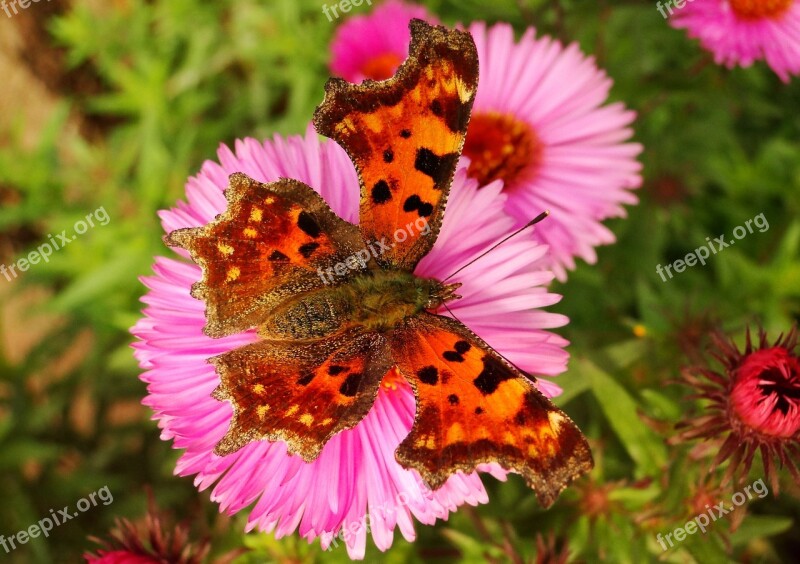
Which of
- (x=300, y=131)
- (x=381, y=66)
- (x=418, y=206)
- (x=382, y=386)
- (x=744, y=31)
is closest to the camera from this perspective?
(x=418, y=206)

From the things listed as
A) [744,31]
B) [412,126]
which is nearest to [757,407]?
[412,126]

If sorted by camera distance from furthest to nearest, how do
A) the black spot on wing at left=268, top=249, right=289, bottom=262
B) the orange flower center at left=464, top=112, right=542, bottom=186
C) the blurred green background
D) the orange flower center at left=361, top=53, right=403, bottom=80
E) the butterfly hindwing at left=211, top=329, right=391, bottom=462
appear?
the orange flower center at left=361, top=53, right=403, bottom=80, the orange flower center at left=464, top=112, right=542, bottom=186, the blurred green background, the black spot on wing at left=268, top=249, right=289, bottom=262, the butterfly hindwing at left=211, top=329, right=391, bottom=462

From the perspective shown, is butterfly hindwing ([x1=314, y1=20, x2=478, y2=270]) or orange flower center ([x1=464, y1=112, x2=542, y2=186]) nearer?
butterfly hindwing ([x1=314, y1=20, x2=478, y2=270])

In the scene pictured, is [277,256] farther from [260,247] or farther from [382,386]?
[382,386]

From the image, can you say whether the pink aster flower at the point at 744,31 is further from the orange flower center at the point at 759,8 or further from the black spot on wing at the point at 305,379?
the black spot on wing at the point at 305,379

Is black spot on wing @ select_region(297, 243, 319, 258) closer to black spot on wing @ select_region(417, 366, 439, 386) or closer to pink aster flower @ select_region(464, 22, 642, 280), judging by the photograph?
black spot on wing @ select_region(417, 366, 439, 386)

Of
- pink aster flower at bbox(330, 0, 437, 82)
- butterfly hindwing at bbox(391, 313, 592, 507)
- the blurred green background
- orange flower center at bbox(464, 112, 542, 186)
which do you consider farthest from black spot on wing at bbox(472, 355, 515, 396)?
pink aster flower at bbox(330, 0, 437, 82)

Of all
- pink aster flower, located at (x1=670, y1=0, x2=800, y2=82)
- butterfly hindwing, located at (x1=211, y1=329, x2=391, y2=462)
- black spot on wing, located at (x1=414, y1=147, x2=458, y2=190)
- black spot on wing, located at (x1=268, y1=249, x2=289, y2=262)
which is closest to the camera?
butterfly hindwing, located at (x1=211, y1=329, x2=391, y2=462)
